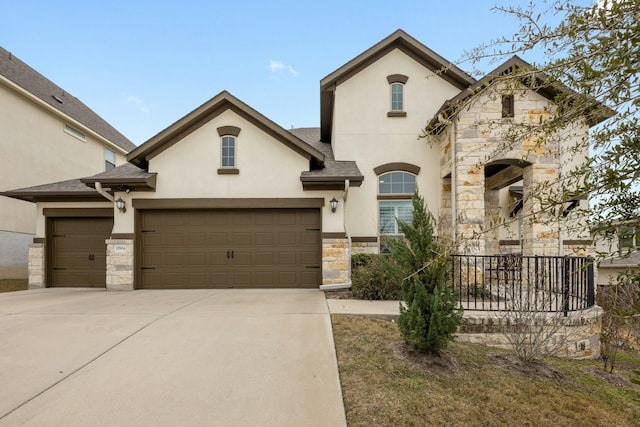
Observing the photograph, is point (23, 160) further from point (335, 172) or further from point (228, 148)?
point (335, 172)

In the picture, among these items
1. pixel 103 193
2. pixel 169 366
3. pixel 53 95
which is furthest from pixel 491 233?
pixel 53 95

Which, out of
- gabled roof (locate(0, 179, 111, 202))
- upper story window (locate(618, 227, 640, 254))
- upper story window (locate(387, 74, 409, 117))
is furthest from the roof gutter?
upper story window (locate(618, 227, 640, 254))

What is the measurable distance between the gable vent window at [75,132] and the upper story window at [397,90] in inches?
661

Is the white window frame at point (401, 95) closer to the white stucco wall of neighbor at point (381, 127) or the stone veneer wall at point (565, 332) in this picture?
the white stucco wall of neighbor at point (381, 127)

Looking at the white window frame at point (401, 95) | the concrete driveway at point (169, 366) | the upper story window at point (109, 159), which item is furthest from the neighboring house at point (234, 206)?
the upper story window at point (109, 159)

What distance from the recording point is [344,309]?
264 inches

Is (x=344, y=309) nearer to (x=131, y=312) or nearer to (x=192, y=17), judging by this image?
(x=131, y=312)

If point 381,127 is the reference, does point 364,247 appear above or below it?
below

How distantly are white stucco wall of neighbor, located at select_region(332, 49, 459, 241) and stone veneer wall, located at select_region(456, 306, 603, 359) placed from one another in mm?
5258

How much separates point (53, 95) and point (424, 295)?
2146 cm

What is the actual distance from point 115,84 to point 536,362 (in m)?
24.4

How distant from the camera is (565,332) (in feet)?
18.8

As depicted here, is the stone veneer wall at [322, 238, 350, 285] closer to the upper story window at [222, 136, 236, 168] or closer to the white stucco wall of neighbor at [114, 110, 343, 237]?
the white stucco wall of neighbor at [114, 110, 343, 237]

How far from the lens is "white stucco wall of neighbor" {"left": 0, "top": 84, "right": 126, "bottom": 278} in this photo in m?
13.5
